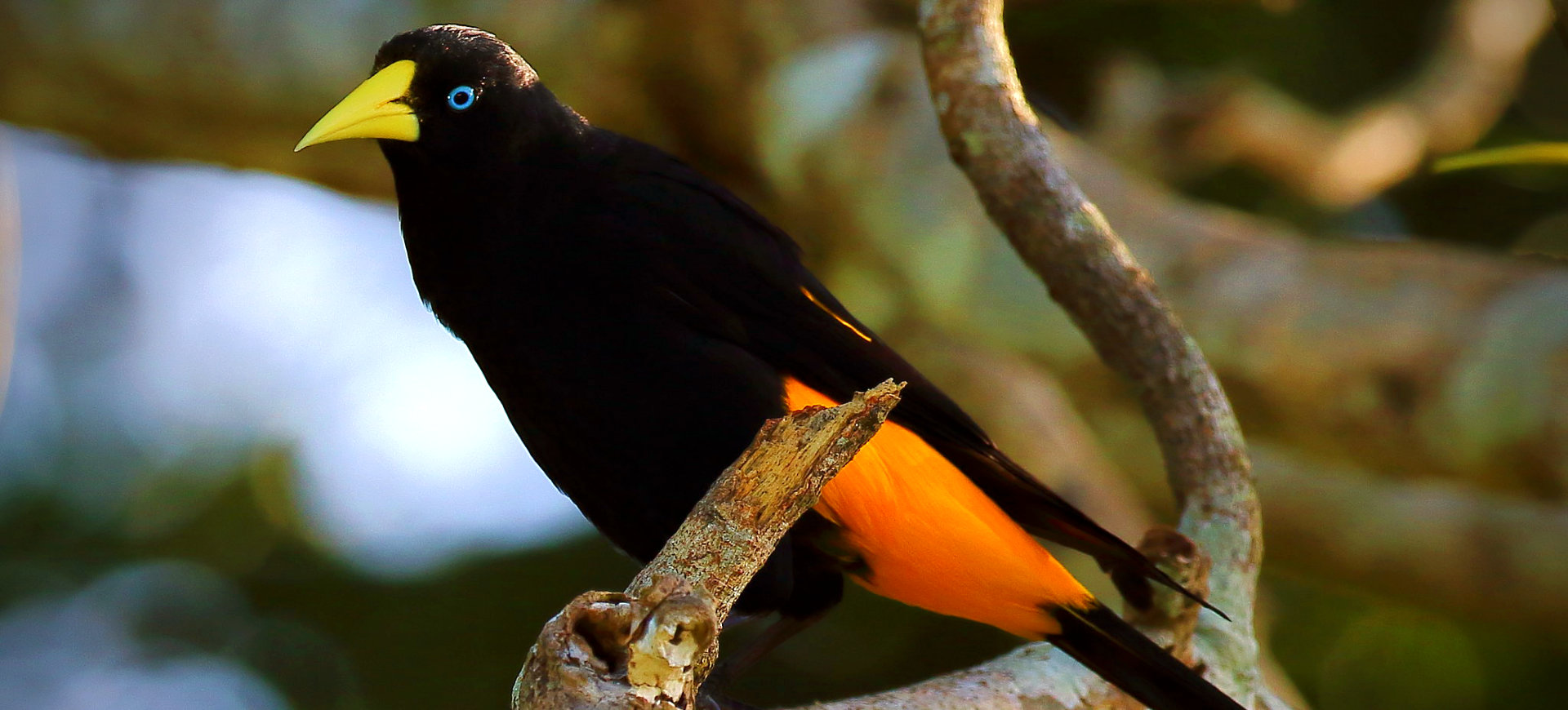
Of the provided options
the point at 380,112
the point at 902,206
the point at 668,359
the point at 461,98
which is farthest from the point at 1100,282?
the point at 902,206

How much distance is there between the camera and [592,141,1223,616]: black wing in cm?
239

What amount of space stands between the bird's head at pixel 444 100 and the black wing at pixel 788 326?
0.21 metres

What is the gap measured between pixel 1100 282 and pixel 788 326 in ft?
1.94

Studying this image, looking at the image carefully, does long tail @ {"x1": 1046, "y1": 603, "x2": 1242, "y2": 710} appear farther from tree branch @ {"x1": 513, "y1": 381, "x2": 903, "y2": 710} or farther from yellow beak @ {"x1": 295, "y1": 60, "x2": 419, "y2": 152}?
yellow beak @ {"x1": 295, "y1": 60, "x2": 419, "y2": 152}

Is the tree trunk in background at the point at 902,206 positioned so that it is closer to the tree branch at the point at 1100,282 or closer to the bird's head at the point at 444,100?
the tree branch at the point at 1100,282

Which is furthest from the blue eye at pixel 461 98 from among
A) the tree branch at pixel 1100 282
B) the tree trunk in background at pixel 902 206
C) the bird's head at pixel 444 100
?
the tree trunk in background at pixel 902 206

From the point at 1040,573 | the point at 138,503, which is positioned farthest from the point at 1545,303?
the point at 138,503

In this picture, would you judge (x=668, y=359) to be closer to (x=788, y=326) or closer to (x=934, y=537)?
(x=788, y=326)

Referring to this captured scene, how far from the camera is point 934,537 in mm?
2406

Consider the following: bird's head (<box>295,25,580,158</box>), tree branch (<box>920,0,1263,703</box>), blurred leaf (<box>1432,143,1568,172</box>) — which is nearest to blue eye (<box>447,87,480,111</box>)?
bird's head (<box>295,25,580,158</box>)

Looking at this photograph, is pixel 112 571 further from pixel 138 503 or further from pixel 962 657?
pixel 962 657

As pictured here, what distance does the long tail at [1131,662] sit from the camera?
2.28 m

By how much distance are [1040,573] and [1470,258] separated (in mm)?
2161

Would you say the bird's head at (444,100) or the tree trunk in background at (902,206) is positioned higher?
the tree trunk in background at (902,206)
